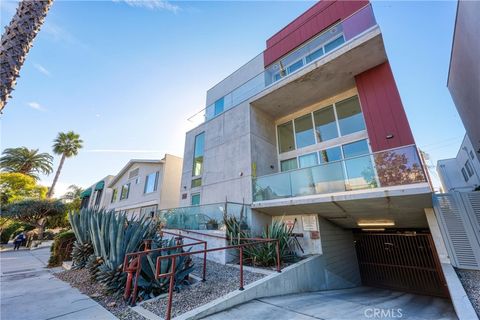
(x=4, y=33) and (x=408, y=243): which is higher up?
(x=4, y=33)

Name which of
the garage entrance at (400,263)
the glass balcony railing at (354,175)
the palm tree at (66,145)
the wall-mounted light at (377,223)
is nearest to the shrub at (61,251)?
the glass balcony railing at (354,175)

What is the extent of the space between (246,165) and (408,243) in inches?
337

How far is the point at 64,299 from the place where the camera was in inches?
169

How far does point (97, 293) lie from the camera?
15.0ft

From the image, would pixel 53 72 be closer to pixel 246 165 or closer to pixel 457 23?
pixel 246 165

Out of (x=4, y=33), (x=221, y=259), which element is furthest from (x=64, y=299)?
(x=4, y=33)

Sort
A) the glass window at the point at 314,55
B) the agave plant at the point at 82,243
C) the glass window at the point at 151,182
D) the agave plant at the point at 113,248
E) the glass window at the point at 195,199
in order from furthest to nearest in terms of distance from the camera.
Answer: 1. the glass window at the point at 151,182
2. the glass window at the point at 195,199
3. the glass window at the point at 314,55
4. the agave plant at the point at 82,243
5. the agave plant at the point at 113,248

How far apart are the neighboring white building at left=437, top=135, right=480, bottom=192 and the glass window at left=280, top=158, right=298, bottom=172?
42.8 ft

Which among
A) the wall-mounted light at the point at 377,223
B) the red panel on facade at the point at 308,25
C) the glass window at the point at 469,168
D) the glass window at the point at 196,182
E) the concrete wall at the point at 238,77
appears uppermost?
the red panel on facade at the point at 308,25

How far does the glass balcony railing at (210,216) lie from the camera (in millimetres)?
8469

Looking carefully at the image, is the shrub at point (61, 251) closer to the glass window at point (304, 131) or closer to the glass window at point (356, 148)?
the glass window at point (304, 131)

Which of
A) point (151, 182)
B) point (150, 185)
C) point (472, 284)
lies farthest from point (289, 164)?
point (150, 185)

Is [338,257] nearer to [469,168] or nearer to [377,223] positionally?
[377,223]

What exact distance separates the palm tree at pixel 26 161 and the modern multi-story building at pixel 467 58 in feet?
143
